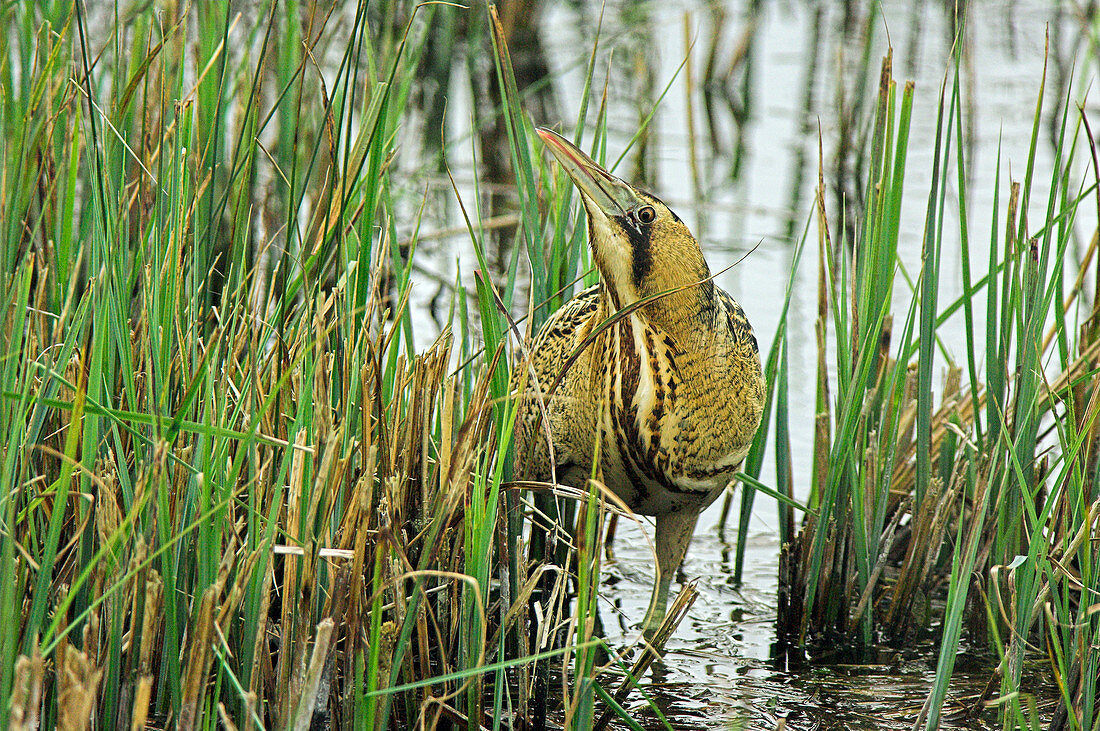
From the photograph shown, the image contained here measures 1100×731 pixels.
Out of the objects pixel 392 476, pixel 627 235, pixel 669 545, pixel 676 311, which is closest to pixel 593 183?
pixel 627 235

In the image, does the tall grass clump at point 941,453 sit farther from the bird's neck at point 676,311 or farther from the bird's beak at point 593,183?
the bird's beak at point 593,183

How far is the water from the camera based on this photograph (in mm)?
3045

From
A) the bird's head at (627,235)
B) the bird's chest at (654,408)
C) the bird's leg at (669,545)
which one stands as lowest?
the bird's leg at (669,545)

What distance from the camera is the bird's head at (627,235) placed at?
8.94ft

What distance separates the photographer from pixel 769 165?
6547 mm

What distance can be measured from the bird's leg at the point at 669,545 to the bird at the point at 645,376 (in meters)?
0.15

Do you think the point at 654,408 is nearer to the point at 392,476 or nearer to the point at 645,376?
the point at 645,376

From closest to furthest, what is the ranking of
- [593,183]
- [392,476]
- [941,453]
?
[392,476]
[593,183]
[941,453]

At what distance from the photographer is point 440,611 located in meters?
2.53

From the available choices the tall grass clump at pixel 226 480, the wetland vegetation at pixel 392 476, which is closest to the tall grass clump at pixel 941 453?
the wetland vegetation at pixel 392 476

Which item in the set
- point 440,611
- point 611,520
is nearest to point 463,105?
point 611,520

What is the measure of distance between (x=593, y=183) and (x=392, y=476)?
78cm

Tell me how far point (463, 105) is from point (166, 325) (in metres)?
5.12

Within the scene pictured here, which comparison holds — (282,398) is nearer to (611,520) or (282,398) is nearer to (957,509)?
(611,520)
